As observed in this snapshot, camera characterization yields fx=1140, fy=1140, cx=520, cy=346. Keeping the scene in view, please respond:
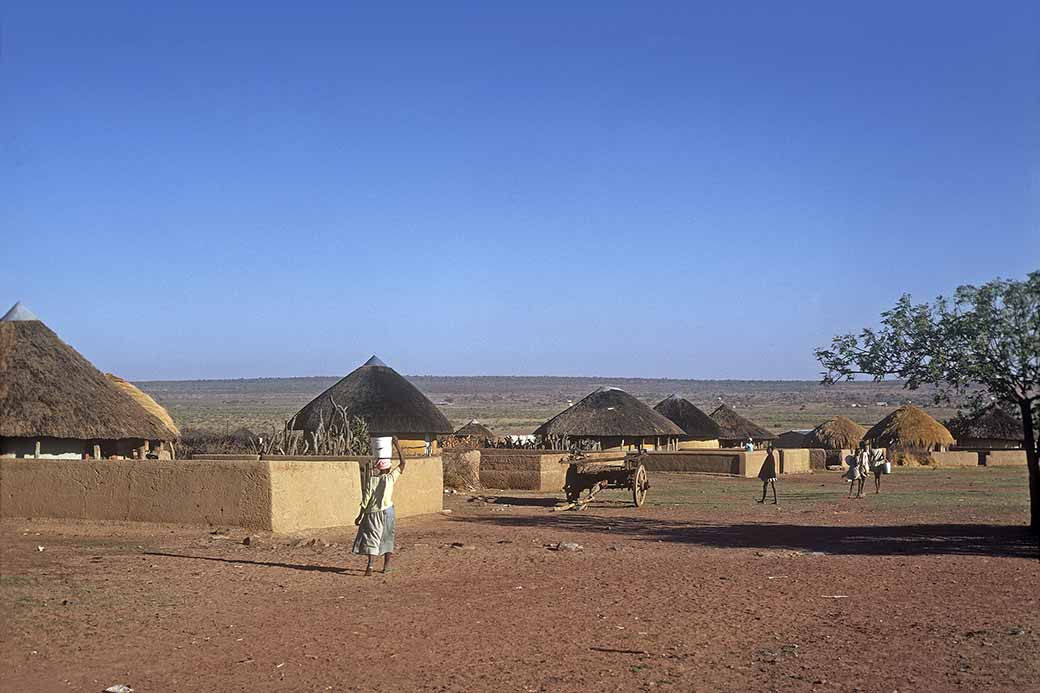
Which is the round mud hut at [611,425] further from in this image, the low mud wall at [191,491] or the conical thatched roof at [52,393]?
the low mud wall at [191,491]

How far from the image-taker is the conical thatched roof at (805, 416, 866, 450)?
2039 inches

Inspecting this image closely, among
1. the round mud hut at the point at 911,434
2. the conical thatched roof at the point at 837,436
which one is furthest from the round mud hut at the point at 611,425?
the round mud hut at the point at 911,434

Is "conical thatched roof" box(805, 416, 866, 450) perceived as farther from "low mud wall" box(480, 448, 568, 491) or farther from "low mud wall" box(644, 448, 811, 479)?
"low mud wall" box(480, 448, 568, 491)

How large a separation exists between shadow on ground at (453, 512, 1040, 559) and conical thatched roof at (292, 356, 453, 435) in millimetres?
12077

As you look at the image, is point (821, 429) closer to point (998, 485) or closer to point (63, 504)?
point (998, 485)

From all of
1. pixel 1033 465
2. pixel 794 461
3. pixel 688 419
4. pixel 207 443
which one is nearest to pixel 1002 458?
pixel 794 461

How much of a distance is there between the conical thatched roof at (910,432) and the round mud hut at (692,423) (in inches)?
287

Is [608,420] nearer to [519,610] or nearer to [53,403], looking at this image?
[53,403]

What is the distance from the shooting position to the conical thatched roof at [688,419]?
51.3 m

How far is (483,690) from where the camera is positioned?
309 inches

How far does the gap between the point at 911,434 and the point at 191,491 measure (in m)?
40.1

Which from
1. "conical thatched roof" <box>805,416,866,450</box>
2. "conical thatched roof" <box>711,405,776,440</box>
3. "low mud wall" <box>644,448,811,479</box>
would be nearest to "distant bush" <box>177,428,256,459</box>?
"low mud wall" <box>644,448,811,479</box>

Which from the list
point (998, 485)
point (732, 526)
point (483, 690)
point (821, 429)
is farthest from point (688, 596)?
point (821, 429)

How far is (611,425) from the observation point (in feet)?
136
